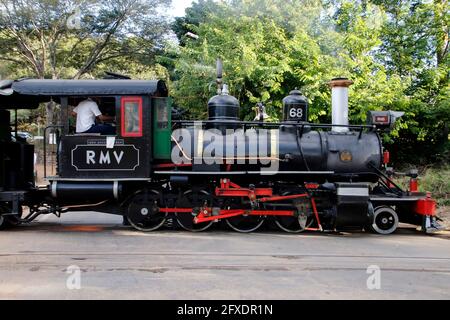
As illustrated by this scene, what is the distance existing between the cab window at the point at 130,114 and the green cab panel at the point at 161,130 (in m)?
0.33

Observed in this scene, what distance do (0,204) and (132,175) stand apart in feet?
8.24

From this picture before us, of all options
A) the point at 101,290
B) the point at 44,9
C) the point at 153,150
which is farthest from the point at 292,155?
the point at 44,9

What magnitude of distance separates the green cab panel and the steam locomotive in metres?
0.02

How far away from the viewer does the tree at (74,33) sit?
24188 millimetres

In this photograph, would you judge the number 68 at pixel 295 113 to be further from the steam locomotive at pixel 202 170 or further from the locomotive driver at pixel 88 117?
the locomotive driver at pixel 88 117

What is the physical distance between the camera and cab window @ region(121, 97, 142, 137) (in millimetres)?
8703

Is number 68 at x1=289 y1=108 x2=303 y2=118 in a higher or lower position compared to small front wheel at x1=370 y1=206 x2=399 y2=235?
higher

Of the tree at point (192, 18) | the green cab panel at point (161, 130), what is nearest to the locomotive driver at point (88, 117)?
the green cab panel at point (161, 130)

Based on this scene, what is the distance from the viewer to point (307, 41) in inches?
604

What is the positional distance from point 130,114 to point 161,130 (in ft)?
2.03

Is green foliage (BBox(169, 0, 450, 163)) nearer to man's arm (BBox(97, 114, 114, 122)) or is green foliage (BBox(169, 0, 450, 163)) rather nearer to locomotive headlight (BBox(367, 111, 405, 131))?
locomotive headlight (BBox(367, 111, 405, 131))

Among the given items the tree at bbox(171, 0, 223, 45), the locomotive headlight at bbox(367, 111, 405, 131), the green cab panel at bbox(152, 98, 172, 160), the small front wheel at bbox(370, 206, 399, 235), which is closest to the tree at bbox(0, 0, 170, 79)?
the tree at bbox(171, 0, 223, 45)

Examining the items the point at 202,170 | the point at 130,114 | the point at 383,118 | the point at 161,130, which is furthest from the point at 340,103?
the point at 130,114

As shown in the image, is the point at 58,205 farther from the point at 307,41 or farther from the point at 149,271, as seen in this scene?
the point at 307,41
